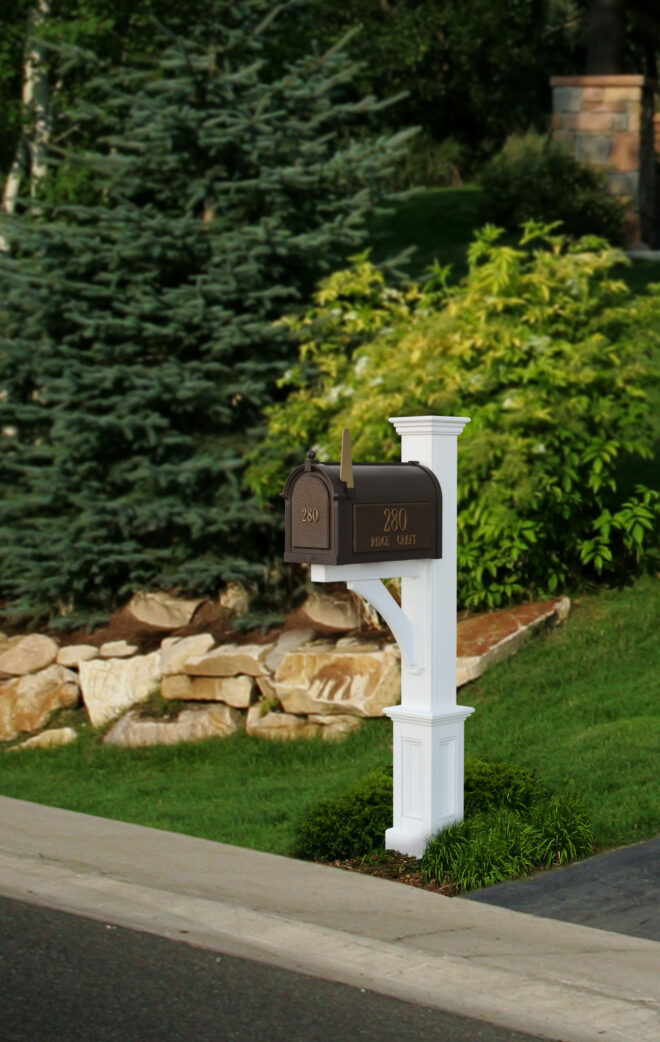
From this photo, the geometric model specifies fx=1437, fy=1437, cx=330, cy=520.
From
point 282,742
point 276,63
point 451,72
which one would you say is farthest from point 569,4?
point 282,742

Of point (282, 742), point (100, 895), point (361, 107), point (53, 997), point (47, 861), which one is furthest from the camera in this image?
point (361, 107)

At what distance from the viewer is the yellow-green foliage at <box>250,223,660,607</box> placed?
10.9 m

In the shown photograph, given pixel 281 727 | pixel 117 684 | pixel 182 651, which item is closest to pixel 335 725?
pixel 281 727

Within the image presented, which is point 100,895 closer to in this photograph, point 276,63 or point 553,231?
point 276,63

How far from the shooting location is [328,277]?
44.7ft

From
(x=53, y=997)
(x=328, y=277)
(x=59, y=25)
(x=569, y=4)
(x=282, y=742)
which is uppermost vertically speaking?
(x=569, y=4)

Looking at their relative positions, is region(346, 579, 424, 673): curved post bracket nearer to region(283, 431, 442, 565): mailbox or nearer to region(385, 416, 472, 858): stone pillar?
region(385, 416, 472, 858): stone pillar

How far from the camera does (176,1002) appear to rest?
5.20m

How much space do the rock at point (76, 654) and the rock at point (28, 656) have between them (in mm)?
120

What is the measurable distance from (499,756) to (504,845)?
205 centimetres

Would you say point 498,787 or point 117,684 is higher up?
point 498,787

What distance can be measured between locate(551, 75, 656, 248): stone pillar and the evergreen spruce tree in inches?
339

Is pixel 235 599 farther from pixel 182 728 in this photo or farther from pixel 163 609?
pixel 182 728

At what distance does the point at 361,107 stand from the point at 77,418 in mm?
4075
